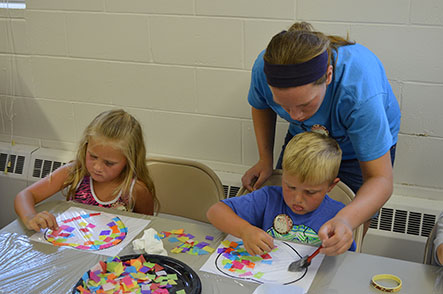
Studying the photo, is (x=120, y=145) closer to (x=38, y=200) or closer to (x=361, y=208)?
(x=38, y=200)

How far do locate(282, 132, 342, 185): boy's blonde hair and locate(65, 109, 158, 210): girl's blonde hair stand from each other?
2.18ft

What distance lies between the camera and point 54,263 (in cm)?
149

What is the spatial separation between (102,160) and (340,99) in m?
0.88

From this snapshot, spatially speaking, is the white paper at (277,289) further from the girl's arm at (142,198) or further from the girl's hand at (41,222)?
the girl's arm at (142,198)

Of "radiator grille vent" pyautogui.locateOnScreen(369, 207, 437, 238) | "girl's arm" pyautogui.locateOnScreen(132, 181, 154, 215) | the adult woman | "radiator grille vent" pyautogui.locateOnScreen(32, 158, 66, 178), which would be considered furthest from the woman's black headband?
"radiator grille vent" pyautogui.locateOnScreen(32, 158, 66, 178)

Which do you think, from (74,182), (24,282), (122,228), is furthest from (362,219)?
(74,182)

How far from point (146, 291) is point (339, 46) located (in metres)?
0.99

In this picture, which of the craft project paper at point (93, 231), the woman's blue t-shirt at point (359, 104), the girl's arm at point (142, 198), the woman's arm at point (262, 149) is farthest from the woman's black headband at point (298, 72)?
the girl's arm at point (142, 198)

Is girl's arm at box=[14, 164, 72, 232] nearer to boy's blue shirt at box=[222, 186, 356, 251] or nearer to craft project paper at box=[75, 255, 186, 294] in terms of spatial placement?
craft project paper at box=[75, 255, 186, 294]

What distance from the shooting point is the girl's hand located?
1659mm

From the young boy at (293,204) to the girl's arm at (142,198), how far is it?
1.56ft

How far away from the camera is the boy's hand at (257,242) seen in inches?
58.5

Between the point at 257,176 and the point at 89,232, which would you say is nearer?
the point at 89,232

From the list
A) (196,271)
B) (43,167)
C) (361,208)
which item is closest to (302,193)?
(361,208)
